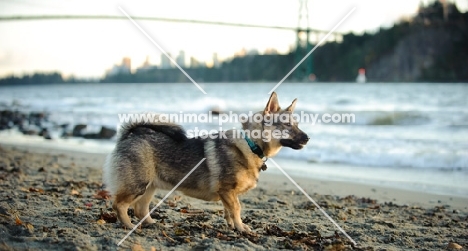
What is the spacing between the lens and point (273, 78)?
188 ft

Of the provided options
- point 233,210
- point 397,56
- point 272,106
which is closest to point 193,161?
point 233,210

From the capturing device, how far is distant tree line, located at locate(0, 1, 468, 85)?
44.8 m

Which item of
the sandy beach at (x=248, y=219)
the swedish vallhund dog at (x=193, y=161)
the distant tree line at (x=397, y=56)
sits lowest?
the sandy beach at (x=248, y=219)

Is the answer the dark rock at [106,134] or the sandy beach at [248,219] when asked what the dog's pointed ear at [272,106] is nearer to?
the sandy beach at [248,219]

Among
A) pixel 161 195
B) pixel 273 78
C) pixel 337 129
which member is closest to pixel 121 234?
pixel 161 195

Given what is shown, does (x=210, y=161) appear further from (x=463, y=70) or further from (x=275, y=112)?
(x=463, y=70)

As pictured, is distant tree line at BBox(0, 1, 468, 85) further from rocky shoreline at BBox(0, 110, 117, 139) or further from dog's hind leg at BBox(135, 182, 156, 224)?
dog's hind leg at BBox(135, 182, 156, 224)

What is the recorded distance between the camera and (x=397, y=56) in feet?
162

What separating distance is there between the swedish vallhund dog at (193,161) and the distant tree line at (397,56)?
3999cm

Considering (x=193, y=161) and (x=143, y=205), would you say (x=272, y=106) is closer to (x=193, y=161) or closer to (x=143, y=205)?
(x=193, y=161)

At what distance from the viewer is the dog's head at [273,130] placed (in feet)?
15.0

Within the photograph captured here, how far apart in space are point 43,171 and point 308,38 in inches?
1193

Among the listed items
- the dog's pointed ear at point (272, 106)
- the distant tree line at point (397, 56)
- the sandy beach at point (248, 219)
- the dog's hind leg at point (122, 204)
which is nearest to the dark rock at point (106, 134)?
the sandy beach at point (248, 219)

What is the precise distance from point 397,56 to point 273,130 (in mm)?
47953
